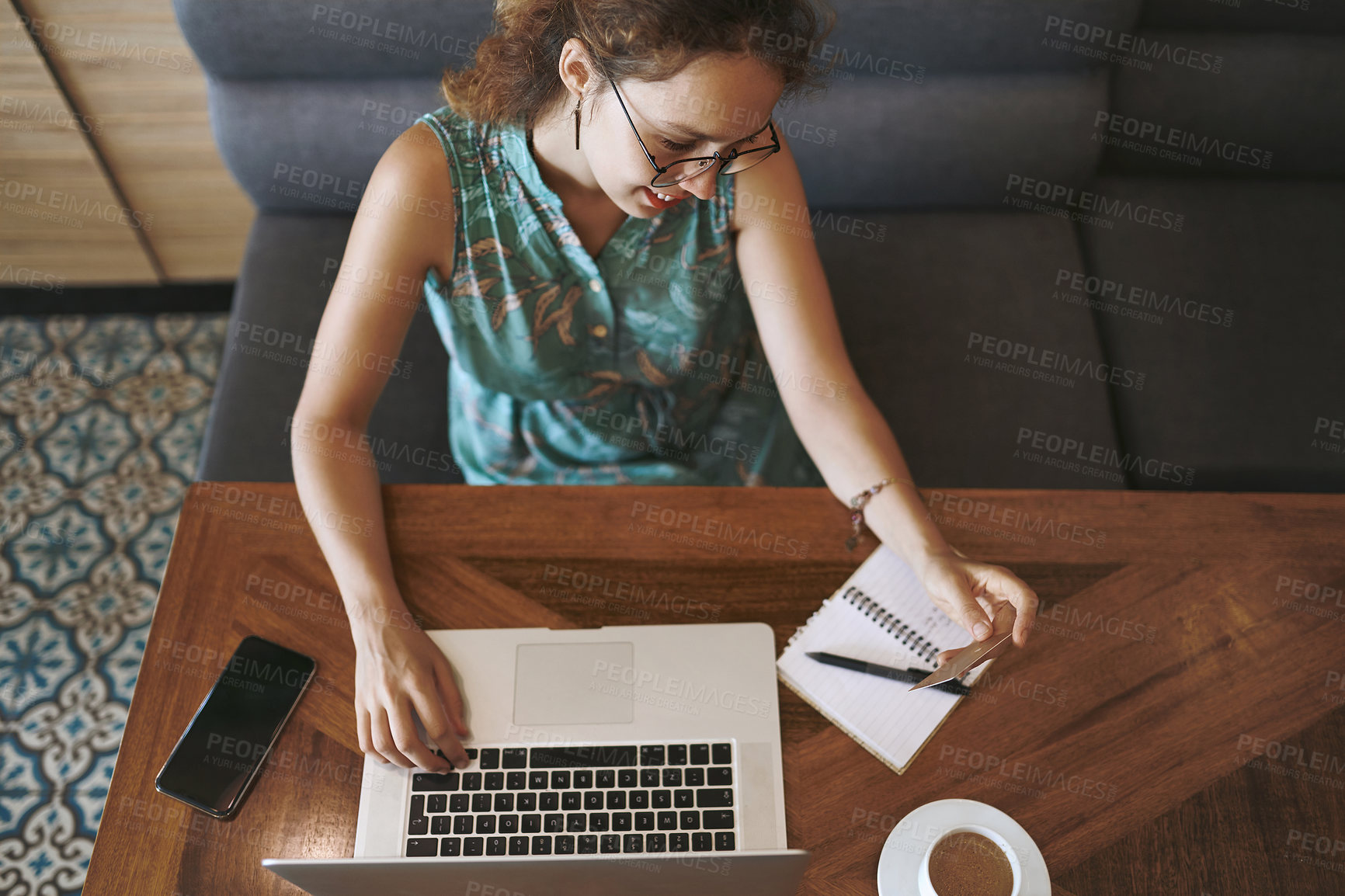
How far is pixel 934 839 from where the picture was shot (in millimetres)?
846

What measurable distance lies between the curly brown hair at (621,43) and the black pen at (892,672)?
0.63 meters

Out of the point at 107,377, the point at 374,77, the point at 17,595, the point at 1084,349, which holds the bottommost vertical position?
the point at 17,595

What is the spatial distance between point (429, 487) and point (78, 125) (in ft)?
4.21

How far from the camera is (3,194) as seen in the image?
6.02 ft

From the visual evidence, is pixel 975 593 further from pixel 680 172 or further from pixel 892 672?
pixel 680 172

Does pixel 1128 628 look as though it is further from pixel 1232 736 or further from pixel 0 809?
pixel 0 809

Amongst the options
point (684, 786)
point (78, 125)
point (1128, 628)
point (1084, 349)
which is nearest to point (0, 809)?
point (78, 125)

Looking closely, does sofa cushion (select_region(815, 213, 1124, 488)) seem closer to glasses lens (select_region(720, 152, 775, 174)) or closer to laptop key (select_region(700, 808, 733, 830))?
glasses lens (select_region(720, 152, 775, 174))

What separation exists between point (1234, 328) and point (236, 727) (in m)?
1.76

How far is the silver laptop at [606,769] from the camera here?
813 mm

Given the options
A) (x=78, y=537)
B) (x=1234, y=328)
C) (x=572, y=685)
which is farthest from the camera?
(x=78, y=537)
